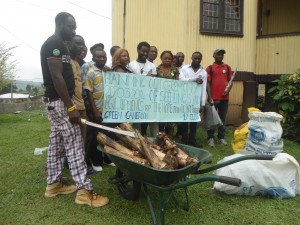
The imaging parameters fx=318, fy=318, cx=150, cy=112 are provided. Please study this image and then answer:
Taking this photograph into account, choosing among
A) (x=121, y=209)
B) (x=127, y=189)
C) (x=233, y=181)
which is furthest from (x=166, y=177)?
(x=127, y=189)

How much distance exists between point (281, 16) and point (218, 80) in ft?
24.6

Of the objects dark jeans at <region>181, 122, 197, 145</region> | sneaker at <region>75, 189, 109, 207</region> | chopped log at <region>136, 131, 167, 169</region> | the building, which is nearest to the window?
the building

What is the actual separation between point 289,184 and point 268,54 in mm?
7299

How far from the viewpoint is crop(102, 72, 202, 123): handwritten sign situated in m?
4.71

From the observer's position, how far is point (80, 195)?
390 cm

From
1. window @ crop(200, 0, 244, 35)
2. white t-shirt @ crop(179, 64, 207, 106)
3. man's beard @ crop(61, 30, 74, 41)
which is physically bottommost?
white t-shirt @ crop(179, 64, 207, 106)

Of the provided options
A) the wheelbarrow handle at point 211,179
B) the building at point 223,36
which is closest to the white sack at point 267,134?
the wheelbarrow handle at point 211,179

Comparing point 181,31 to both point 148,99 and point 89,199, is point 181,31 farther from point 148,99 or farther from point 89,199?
point 89,199

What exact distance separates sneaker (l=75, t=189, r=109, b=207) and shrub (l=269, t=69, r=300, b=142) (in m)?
5.87

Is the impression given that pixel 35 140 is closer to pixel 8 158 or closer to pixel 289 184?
pixel 8 158

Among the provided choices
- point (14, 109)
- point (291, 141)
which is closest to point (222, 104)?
point (291, 141)

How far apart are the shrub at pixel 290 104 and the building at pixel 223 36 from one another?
158 centimetres

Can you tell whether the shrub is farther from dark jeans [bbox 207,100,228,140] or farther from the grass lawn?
the grass lawn

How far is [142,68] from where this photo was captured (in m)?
5.77
